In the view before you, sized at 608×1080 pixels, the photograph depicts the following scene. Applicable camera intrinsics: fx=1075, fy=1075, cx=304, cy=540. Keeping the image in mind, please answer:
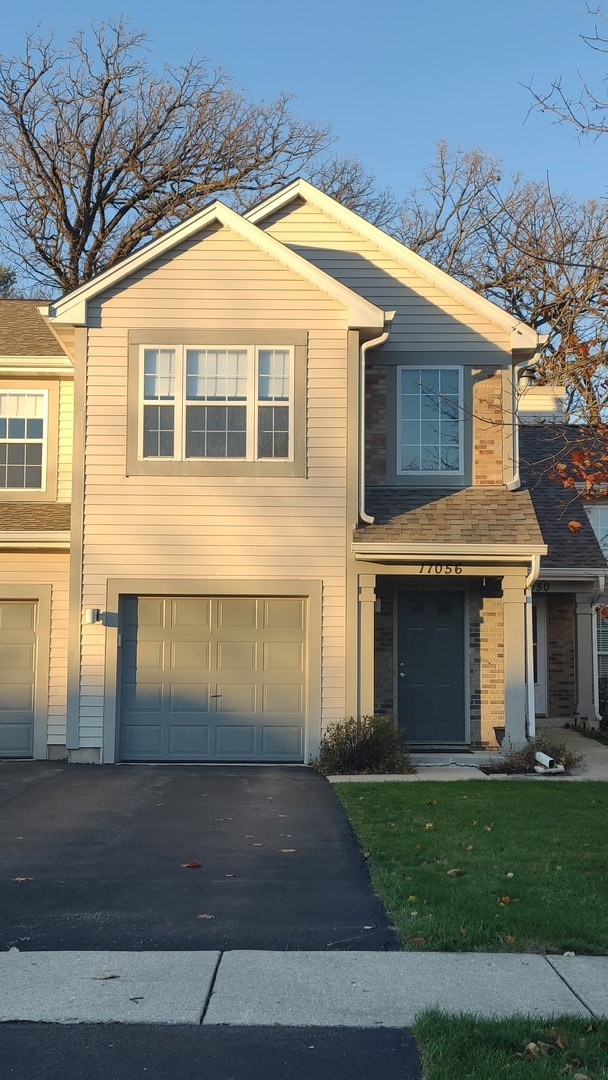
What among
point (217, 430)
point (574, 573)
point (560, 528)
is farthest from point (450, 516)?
point (560, 528)

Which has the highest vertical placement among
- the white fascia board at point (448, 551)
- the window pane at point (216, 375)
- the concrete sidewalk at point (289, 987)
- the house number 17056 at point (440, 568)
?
the window pane at point (216, 375)

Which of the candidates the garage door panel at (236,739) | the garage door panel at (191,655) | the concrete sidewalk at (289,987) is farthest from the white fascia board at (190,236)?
the concrete sidewalk at (289,987)

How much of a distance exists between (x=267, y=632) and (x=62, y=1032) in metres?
9.94

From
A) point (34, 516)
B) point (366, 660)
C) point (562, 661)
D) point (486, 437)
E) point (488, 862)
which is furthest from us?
point (562, 661)

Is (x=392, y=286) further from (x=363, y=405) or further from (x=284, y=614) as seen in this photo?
(x=284, y=614)

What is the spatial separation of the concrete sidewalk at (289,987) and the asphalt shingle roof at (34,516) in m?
9.42

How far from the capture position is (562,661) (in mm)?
19828

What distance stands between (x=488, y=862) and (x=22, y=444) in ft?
34.1

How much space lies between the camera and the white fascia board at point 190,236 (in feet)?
48.6

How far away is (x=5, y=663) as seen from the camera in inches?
605

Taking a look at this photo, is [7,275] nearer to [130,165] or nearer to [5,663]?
[130,165]

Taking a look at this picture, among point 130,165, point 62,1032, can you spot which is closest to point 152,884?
point 62,1032

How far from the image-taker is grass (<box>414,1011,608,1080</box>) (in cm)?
455

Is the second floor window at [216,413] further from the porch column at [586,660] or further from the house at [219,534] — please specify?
the porch column at [586,660]
